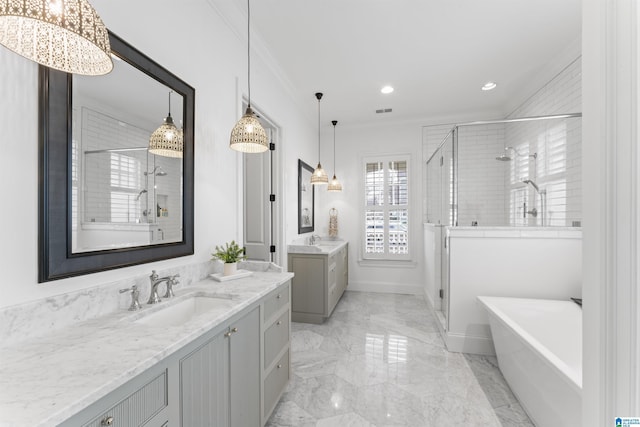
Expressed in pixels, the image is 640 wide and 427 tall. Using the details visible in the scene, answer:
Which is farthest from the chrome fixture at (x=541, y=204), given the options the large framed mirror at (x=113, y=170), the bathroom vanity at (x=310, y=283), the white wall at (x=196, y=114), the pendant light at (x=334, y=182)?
the large framed mirror at (x=113, y=170)

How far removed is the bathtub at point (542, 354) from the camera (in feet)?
4.78

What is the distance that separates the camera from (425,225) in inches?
173

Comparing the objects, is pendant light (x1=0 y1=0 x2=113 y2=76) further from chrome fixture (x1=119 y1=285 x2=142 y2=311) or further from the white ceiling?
the white ceiling

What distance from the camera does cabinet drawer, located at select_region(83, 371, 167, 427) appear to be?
757mm

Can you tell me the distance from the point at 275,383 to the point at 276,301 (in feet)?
1.75

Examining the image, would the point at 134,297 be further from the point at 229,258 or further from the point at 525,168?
the point at 525,168

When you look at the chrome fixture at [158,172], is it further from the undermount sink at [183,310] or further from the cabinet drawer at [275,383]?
the cabinet drawer at [275,383]

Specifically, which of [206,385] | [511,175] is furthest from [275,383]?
[511,175]

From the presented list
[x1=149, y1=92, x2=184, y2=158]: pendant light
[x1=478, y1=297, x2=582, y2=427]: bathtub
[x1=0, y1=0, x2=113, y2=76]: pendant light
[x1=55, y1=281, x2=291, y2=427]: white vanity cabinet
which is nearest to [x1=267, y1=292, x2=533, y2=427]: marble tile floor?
[x1=478, y1=297, x2=582, y2=427]: bathtub

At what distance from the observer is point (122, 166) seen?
138 centimetres

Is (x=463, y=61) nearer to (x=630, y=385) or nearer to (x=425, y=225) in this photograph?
(x=425, y=225)

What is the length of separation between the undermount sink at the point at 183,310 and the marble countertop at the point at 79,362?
54 mm

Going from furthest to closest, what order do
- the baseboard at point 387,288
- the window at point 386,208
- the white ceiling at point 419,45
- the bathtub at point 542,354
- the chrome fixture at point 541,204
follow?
the window at point 386,208, the baseboard at point 387,288, the chrome fixture at point 541,204, the white ceiling at point 419,45, the bathtub at point 542,354

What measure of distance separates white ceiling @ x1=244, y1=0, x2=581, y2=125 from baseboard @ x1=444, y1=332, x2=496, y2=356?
289cm
